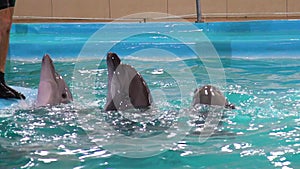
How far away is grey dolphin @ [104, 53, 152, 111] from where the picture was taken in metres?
3.16

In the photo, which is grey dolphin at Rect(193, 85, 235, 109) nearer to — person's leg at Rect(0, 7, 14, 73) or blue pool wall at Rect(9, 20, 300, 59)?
person's leg at Rect(0, 7, 14, 73)

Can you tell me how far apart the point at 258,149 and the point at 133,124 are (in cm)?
69

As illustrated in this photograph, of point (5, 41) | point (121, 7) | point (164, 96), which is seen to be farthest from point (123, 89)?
point (121, 7)

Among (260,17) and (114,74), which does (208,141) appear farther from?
(260,17)

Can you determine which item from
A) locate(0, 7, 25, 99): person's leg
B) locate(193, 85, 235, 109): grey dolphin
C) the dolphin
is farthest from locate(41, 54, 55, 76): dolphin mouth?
locate(193, 85, 235, 109): grey dolphin

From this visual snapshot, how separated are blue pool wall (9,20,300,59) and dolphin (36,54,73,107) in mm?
2929

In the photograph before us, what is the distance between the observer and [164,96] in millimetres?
3990

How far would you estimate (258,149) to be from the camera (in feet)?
8.27

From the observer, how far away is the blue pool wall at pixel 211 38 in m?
6.25

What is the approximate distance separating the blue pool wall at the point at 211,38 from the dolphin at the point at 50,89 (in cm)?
293

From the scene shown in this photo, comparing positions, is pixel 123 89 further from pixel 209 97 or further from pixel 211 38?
pixel 211 38

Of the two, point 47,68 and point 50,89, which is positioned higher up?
point 47,68

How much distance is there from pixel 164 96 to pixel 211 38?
2840 millimetres

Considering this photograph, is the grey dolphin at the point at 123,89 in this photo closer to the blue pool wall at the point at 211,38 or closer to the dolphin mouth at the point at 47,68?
the dolphin mouth at the point at 47,68
